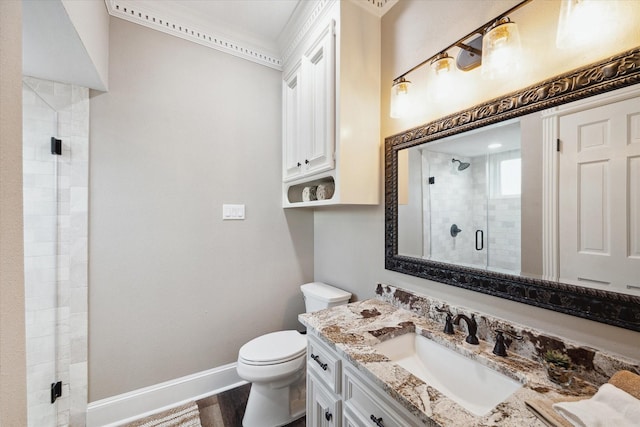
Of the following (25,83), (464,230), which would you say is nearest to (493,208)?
(464,230)

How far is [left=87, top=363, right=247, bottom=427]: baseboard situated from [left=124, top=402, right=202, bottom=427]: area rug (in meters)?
0.04

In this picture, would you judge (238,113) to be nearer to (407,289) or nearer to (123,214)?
(123,214)

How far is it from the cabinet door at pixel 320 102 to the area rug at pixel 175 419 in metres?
1.72

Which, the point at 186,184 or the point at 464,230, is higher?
the point at 186,184

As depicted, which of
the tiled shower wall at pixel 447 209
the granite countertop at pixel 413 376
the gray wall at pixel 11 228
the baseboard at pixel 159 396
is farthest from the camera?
the baseboard at pixel 159 396

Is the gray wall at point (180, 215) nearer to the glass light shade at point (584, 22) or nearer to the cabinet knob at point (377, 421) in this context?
the cabinet knob at point (377, 421)

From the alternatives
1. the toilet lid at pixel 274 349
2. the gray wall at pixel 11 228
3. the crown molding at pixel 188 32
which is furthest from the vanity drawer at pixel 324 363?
the crown molding at pixel 188 32

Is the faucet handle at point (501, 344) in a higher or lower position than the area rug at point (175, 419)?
higher

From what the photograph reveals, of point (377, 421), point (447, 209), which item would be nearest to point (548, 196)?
point (447, 209)

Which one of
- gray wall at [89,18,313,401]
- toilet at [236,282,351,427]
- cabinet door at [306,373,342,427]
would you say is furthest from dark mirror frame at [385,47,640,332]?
gray wall at [89,18,313,401]

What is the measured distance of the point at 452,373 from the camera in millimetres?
999

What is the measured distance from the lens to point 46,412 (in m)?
1.40

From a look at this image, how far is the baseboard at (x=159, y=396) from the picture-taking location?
1.55 meters

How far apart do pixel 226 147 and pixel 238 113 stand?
290 mm
